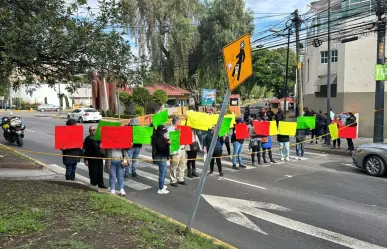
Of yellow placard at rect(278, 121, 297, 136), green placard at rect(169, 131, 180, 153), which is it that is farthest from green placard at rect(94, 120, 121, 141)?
yellow placard at rect(278, 121, 297, 136)

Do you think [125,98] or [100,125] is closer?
[100,125]

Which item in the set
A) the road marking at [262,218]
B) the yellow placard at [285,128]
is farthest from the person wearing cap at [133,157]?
the yellow placard at [285,128]

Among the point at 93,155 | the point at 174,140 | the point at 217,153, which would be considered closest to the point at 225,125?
the point at 217,153

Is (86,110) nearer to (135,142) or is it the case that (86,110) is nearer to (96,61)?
(135,142)

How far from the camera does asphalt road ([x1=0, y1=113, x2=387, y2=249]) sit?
576cm

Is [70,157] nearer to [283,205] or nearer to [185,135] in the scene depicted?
[185,135]

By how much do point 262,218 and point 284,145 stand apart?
692 centimetres

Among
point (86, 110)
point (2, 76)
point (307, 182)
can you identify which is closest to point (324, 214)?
point (307, 182)

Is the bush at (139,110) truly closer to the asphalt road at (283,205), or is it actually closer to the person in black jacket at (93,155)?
the asphalt road at (283,205)

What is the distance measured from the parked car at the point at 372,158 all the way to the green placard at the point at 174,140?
5.85 m

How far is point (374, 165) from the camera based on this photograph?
1056 centimetres

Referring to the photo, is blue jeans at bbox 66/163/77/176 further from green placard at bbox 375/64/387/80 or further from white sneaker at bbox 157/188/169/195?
green placard at bbox 375/64/387/80

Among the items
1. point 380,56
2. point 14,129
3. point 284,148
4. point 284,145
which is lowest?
point 284,148

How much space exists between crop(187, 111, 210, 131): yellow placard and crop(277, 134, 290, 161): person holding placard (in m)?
3.43
